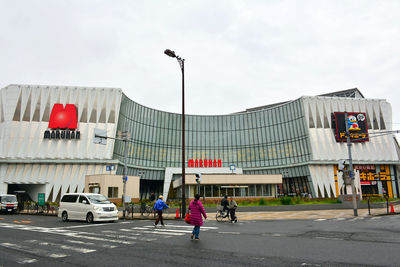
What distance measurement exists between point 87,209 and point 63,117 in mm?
35276

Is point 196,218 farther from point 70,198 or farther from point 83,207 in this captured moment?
point 70,198

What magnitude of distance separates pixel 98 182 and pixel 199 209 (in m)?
31.5

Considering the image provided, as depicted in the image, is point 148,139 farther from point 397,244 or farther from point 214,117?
point 397,244

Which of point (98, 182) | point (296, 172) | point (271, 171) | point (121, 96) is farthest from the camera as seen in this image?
point (271, 171)

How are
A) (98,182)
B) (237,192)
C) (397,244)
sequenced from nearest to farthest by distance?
(397,244) → (98,182) → (237,192)

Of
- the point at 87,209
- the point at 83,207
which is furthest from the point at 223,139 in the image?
the point at 87,209

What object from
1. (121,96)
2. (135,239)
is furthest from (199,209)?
(121,96)

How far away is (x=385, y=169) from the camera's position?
55.0 m

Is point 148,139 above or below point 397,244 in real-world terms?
above

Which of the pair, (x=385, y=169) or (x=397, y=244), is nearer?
(x=397, y=244)

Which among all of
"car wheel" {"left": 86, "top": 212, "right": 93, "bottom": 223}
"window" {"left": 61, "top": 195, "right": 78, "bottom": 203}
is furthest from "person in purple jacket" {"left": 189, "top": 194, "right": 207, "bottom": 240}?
"window" {"left": 61, "top": 195, "right": 78, "bottom": 203}

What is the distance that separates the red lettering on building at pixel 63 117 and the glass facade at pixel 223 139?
854 cm

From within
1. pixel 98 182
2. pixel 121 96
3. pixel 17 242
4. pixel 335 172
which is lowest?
pixel 17 242

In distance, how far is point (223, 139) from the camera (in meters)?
68.5
